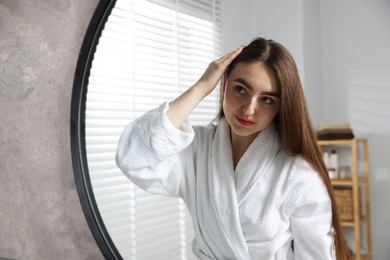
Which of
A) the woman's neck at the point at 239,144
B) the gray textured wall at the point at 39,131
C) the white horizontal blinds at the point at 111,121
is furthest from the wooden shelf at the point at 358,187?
the gray textured wall at the point at 39,131

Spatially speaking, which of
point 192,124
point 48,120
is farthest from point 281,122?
point 48,120

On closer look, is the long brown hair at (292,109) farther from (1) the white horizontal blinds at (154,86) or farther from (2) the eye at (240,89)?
(1) the white horizontal blinds at (154,86)

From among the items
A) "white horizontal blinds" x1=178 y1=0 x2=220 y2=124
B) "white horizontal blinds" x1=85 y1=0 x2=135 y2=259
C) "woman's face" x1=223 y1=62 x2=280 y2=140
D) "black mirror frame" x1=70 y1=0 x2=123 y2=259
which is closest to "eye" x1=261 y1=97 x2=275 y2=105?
"woman's face" x1=223 y1=62 x2=280 y2=140

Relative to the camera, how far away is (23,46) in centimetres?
95

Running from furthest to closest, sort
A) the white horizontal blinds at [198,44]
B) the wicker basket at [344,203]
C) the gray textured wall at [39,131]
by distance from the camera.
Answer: the gray textured wall at [39,131] < the white horizontal blinds at [198,44] < the wicker basket at [344,203]

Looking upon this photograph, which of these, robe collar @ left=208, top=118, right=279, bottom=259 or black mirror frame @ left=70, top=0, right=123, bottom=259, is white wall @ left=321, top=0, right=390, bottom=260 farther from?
black mirror frame @ left=70, top=0, right=123, bottom=259

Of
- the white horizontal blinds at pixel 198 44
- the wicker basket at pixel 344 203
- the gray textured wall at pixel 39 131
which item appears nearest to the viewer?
the wicker basket at pixel 344 203

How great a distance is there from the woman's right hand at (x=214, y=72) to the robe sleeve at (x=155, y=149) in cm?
6

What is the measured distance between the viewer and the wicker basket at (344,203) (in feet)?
2.18

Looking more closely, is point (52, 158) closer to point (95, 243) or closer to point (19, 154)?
point (19, 154)

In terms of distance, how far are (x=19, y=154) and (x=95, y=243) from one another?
23cm

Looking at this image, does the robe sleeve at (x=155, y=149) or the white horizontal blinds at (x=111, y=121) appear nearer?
the robe sleeve at (x=155, y=149)

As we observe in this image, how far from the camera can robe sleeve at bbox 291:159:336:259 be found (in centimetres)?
70

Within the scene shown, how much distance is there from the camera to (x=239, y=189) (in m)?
0.75
